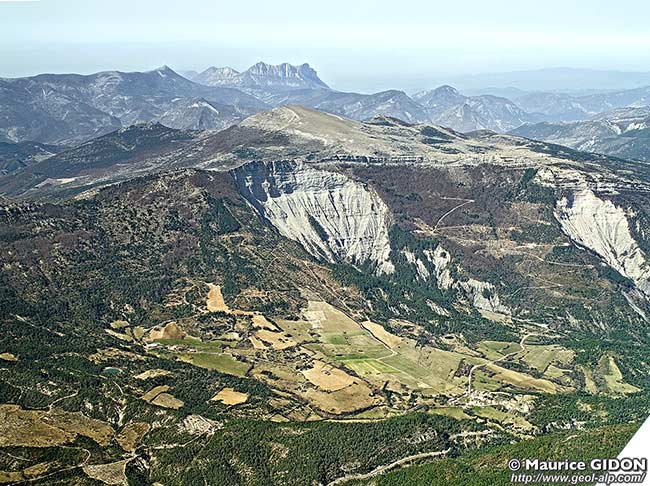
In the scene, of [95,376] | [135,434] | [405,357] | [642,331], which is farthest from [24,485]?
[642,331]

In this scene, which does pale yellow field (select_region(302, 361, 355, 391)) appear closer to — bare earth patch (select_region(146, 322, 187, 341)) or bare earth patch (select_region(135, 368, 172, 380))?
bare earth patch (select_region(135, 368, 172, 380))

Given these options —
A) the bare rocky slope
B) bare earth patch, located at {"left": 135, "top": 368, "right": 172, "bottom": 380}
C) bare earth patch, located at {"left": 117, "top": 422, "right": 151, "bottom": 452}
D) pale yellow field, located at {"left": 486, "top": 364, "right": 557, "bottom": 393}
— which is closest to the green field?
the bare rocky slope

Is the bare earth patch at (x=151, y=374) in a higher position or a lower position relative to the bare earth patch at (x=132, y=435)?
higher

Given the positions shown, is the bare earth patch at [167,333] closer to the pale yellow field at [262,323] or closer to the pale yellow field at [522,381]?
the pale yellow field at [262,323]

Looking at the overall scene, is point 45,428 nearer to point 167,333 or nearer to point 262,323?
point 167,333

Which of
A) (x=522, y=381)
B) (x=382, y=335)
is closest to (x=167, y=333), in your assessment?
(x=382, y=335)

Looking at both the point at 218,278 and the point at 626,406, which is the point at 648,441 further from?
the point at 218,278

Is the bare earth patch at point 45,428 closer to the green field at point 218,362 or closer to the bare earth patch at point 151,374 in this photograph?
the bare earth patch at point 151,374

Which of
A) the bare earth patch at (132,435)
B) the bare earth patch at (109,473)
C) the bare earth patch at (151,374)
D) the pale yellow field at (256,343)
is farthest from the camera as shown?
the pale yellow field at (256,343)

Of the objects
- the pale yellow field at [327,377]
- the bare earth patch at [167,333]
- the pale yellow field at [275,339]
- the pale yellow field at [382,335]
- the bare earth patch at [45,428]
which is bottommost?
the pale yellow field at [382,335]

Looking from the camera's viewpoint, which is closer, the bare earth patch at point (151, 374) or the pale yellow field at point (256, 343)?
the bare earth patch at point (151, 374)

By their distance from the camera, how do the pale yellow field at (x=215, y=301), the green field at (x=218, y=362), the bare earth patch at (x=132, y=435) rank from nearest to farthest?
the bare earth patch at (x=132, y=435), the green field at (x=218, y=362), the pale yellow field at (x=215, y=301)

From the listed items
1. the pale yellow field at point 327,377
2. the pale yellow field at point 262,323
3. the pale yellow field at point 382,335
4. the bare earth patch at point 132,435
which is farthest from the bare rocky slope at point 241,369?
the pale yellow field at point 262,323
